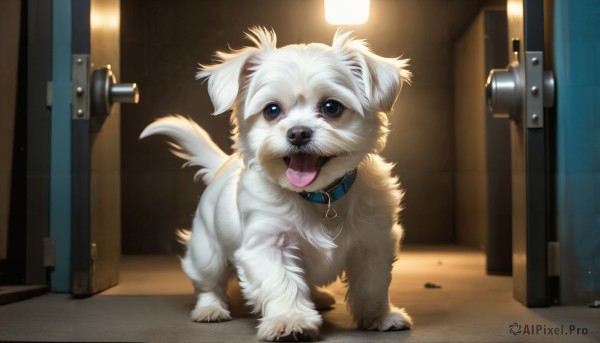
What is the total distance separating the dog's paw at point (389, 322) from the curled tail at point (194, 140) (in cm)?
94

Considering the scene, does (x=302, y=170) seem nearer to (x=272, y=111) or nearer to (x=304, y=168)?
(x=304, y=168)

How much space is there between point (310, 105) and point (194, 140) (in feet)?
2.85

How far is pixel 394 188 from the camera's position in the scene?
96.7 inches

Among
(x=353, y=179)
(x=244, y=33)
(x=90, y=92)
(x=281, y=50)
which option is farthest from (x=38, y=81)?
(x=353, y=179)

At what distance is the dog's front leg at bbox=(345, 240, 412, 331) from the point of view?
7.73 feet

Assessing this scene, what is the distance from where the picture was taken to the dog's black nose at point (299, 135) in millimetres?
2104

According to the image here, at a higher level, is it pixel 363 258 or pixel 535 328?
pixel 363 258

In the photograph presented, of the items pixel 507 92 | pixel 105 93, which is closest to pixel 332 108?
pixel 507 92

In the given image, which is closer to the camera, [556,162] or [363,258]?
[363,258]

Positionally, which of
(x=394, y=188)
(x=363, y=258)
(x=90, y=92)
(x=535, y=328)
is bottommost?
(x=535, y=328)

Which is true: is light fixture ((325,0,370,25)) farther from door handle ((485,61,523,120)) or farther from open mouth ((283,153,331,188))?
open mouth ((283,153,331,188))

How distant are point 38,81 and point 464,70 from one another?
6.51ft

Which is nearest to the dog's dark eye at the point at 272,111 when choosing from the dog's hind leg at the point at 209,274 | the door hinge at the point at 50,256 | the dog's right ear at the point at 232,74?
the dog's right ear at the point at 232,74

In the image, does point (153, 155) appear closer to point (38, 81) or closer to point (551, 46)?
point (38, 81)
